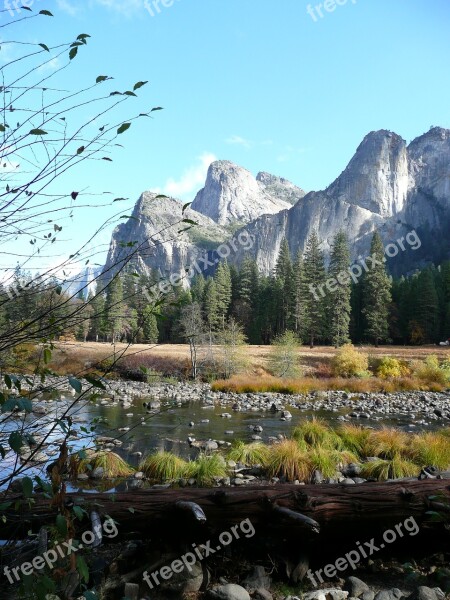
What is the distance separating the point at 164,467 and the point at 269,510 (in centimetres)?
402

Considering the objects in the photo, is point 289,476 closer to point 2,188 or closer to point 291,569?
point 291,569

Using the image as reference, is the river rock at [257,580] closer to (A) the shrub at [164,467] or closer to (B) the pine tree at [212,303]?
(A) the shrub at [164,467]

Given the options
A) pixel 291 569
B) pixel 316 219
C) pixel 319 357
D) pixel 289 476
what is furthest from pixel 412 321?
pixel 316 219

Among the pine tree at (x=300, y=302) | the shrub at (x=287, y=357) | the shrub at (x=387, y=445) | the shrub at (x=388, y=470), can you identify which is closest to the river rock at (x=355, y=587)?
the shrub at (x=388, y=470)

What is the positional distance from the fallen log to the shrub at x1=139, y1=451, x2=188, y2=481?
3.32m

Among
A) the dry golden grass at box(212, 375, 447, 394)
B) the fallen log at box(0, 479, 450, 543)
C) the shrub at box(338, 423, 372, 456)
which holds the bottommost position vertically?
the dry golden grass at box(212, 375, 447, 394)

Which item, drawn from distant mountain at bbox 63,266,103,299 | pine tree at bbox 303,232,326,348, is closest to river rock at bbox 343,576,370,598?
distant mountain at bbox 63,266,103,299

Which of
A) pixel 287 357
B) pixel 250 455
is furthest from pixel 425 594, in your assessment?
pixel 287 357

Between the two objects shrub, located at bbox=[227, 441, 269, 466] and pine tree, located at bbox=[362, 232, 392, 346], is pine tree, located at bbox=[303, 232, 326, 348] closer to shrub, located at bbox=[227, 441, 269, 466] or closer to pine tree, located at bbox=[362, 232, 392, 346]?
pine tree, located at bbox=[362, 232, 392, 346]

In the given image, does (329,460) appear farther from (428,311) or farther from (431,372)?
(428,311)

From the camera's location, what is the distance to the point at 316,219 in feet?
438

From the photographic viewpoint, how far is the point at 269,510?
13.1 feet

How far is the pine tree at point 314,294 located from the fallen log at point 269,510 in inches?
1488

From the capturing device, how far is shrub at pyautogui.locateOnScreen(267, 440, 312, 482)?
7.46 metres
